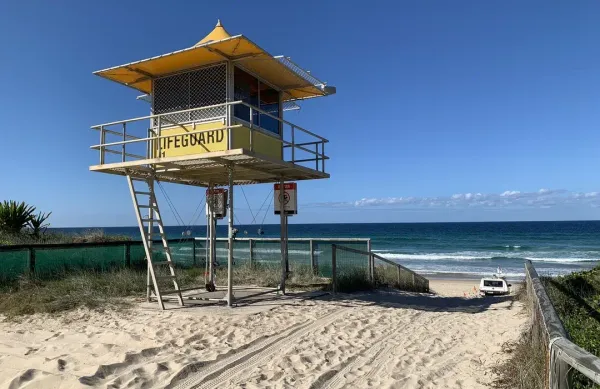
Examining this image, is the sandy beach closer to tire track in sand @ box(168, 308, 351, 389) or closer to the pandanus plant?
tire track in sand @ box(168, 308, 351, 389)

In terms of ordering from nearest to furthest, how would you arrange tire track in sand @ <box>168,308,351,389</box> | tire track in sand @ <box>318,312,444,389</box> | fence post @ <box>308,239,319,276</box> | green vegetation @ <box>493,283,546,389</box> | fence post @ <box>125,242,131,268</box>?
green vegetation @ <box>493,283,546,389</box>, tire track in sand @ <box>168,308,351,389</box>, tire track in sand @ <box>318,312,444,389</box>, fence post @ <box>125,242,131,268</box>, fence post @ <box>308,239,319,276</box>

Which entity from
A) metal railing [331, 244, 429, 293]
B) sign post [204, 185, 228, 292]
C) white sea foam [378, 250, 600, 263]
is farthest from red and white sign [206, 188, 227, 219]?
white sea foam [378, 250, 600, 263]

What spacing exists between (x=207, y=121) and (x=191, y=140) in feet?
1.91

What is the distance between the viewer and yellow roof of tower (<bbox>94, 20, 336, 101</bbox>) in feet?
33.5

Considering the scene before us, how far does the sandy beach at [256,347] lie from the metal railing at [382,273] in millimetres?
2680

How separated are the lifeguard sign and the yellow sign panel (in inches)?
128

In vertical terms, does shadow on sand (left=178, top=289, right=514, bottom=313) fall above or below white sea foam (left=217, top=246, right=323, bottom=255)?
below

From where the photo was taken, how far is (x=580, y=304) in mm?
10141

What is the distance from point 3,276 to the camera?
11367 mm

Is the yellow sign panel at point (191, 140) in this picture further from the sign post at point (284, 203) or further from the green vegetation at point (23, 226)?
the green vegetation at point (23, 226)

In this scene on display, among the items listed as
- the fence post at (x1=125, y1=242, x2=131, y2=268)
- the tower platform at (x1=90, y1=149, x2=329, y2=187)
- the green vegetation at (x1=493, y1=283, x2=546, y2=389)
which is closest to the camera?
the green vegetation at (x1=493, y1=283, x2=546, y2=389)

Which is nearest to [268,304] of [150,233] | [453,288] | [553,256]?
[150,233]

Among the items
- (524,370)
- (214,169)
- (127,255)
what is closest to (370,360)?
(524,370)

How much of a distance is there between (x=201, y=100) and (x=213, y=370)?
6.94 meters
